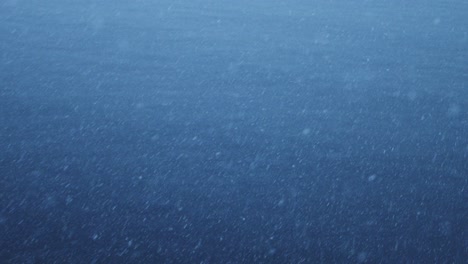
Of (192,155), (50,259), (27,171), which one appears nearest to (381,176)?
(192,155)

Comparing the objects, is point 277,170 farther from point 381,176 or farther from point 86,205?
point 86,205

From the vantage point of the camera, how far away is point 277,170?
1294 millimetres

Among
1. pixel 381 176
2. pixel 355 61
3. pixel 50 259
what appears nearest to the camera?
pixel 50 259

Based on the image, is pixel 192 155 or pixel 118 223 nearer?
pixel 118 223

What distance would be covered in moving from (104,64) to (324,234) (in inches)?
47.9

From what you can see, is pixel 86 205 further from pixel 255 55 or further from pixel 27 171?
pixel 255 55

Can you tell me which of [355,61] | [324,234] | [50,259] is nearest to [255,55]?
[355,61]

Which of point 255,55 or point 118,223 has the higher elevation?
point 255,55

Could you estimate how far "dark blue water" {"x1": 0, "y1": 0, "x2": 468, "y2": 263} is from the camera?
109 cm

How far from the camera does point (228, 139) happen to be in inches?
55.6

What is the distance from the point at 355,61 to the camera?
1871 mm

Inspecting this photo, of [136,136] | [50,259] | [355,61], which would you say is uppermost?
[355,61]

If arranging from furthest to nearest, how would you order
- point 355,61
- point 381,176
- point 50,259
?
point 355,61, point 381,176, point 50,259

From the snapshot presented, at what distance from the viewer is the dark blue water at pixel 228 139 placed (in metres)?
1.09
